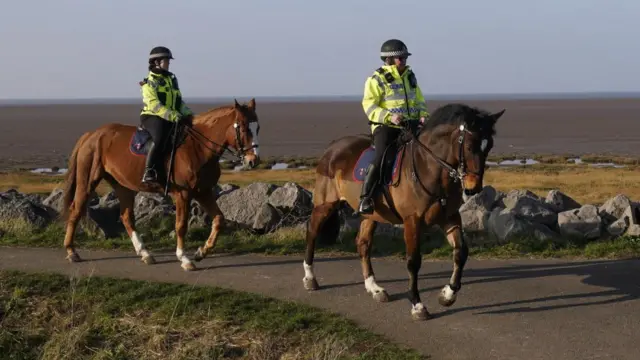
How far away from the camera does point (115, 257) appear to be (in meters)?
13.2

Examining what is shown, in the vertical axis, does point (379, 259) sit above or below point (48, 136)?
above

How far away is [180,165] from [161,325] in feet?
10.8

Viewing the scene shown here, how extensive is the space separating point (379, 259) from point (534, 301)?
3.34 m

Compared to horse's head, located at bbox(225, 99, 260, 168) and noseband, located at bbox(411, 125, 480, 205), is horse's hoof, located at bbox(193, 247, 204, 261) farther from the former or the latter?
noseband, located at bbox(411, 125, 480, 205)

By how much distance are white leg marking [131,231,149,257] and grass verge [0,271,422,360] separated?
1.28 m

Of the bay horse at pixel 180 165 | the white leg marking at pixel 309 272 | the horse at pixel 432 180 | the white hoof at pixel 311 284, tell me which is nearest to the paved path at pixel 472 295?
the white hoof at pixel 311 284

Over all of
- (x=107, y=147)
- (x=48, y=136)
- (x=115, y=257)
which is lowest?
(x=48, y=136)

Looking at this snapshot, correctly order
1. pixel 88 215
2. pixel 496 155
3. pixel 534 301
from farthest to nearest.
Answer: pixel 496 155
pixel 88 215
pixel 534 301

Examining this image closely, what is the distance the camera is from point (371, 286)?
34.2 feet

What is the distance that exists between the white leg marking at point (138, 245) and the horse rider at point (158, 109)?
1042 millimetres

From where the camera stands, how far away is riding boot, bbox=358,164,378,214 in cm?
994

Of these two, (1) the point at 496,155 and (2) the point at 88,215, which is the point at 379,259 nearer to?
(2) the point at 88,215

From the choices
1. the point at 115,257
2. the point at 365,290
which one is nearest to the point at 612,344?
the point at 365,290

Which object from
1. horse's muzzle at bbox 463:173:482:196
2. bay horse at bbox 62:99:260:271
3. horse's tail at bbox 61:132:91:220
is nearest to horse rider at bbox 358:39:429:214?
horse's muzzle at bbox 463:173:482:196
